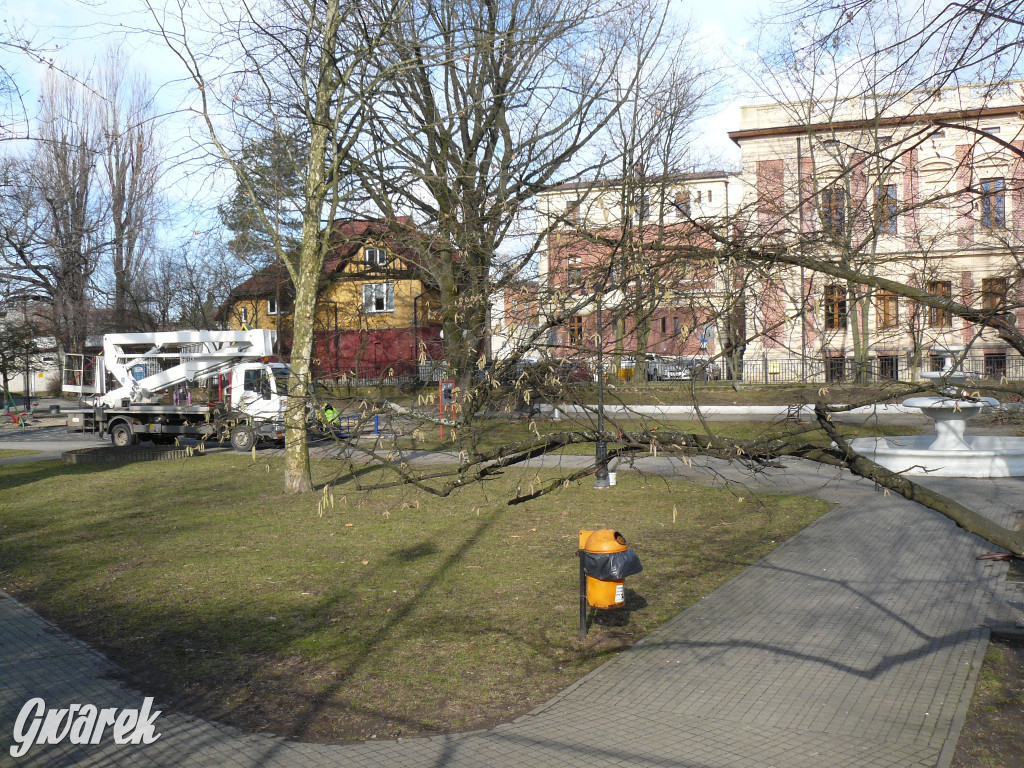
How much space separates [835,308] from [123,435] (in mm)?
24864

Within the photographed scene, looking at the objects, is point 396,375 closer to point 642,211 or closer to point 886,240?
point 642,211

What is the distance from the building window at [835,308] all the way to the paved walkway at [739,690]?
5.99 feet

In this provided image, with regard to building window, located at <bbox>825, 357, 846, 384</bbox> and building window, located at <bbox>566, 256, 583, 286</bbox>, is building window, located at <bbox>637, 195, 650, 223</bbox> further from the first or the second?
building window, located at <bbox>825, 357, 846, 384</bbox>

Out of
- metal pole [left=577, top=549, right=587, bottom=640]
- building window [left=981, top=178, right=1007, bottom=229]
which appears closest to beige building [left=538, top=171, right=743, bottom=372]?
building window [left=981, top=178, right=1007, bottom=229]

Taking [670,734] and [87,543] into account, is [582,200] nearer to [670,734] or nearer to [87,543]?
[670,734]

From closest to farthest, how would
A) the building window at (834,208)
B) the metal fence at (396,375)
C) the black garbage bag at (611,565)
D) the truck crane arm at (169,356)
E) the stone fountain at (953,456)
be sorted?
the building window at (834,208)
the metal fence at (396,375)
the black garbage bag at (611,565)
the stone fountain at (953,456)
the truck crane arm at (169,356)

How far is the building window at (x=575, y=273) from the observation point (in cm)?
472

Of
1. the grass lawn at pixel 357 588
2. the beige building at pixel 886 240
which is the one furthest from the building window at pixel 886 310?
the grass lawn at pixel 357 588

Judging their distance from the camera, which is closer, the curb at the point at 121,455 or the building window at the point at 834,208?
the building window at the point at 834,208

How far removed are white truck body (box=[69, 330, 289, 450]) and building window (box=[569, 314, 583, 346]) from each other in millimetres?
17923

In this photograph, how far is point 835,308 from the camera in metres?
5.33

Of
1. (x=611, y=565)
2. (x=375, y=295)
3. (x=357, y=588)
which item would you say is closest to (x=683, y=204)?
(x=611, y=565)

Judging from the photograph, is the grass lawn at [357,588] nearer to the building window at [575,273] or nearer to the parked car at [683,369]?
the parked car at [683,369]

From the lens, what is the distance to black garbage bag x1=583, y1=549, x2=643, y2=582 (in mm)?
6875
